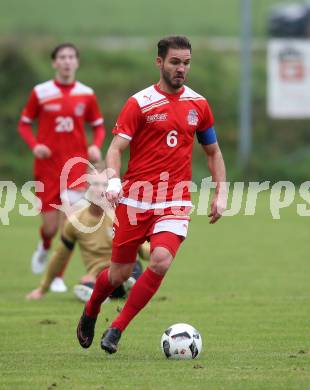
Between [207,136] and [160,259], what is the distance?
109 cm

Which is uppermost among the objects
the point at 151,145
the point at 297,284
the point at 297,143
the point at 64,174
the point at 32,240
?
the point at 151,145

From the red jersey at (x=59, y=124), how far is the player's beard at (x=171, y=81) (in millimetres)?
5293

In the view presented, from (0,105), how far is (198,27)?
14684 mm

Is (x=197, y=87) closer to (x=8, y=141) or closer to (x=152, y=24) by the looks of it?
(x=8, y=141)

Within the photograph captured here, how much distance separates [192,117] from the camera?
27.5ft

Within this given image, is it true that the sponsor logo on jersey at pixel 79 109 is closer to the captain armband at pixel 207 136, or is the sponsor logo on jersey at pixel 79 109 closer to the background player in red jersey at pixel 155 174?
the captain armband at pixel 207 136

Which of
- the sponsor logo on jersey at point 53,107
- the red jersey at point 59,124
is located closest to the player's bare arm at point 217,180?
the red jersey at point 59,124

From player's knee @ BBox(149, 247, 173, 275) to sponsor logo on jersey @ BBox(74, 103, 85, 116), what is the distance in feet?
18.9

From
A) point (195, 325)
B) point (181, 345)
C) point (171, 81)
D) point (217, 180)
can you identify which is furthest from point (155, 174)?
point (195, 325)

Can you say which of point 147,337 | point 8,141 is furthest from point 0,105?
point 147,337

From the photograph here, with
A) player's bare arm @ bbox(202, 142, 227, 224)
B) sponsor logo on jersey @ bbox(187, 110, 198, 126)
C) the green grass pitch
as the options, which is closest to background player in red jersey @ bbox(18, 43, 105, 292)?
the green grass pitch

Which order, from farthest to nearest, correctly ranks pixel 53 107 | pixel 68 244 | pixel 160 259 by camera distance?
pixel 53 107
pixel 68 244
pixel 160 259

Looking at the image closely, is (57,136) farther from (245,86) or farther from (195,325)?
(245,86)

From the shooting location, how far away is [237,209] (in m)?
23.3
